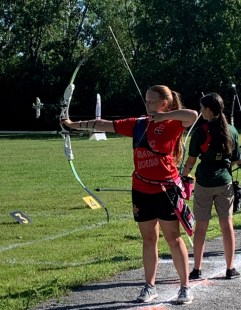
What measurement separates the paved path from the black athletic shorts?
0.67m

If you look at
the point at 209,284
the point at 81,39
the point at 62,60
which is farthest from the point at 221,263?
the point at 81,39

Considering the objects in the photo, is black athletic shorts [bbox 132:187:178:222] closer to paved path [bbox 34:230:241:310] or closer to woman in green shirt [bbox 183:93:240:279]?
paved path [bbox 34:230:241:310]

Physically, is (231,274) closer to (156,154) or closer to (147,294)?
(147,294)

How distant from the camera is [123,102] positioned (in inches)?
2026

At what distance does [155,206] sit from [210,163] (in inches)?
40.3

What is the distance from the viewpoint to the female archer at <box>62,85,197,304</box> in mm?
5527

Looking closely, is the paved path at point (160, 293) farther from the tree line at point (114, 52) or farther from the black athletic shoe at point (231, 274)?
the tree line at point (114, 52)

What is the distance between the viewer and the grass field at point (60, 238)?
643 cm

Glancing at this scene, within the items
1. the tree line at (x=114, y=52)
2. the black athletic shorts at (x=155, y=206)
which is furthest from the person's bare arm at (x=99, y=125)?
the tree line at (x=114, y=52)

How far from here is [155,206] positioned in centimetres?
555

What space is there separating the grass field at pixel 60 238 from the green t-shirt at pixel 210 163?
1.26 metres

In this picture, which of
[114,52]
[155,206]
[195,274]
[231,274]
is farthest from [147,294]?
[114,52]

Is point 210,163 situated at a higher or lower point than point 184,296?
higher

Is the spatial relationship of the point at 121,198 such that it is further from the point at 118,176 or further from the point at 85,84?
the point at 85,84
